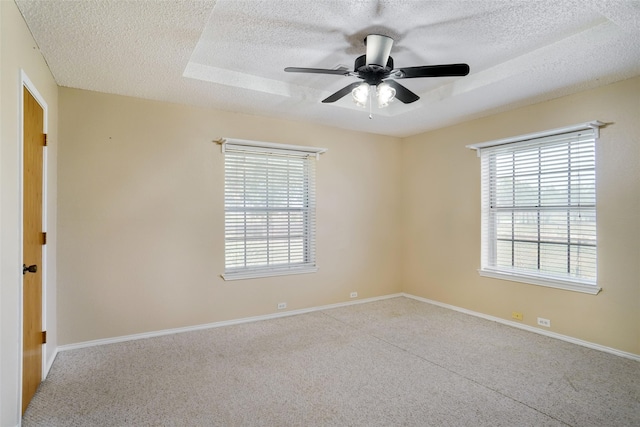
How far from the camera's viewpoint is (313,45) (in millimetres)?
2936

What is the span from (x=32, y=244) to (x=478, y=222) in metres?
4.70

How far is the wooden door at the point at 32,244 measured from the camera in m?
2.36

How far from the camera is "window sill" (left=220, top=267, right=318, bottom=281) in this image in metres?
4.27

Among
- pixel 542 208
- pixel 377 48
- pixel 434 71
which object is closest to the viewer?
pixel 434 71

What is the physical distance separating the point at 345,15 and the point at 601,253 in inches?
131

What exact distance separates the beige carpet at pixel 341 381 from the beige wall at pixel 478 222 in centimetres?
33

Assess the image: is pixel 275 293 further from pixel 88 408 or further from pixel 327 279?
pixel 88 408

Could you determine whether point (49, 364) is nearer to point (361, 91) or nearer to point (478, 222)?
point (361, 91)

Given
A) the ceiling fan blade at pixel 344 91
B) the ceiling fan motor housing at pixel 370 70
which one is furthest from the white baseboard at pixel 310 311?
the ceiling fan motor housing at pixel 370 70

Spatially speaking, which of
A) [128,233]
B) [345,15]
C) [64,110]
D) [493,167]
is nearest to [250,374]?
[128,233]

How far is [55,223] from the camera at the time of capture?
3316mm

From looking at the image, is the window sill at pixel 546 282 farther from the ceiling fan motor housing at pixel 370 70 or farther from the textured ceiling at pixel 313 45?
the ceiling fan motor housing at pixel 370 70

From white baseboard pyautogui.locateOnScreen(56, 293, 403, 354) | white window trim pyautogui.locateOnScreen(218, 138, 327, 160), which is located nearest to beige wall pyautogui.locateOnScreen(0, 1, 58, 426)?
white baseboard pyautogui.locateOnScreen(56, 293, 403, 354)

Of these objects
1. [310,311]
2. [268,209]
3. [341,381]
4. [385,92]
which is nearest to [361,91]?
[385,92]
